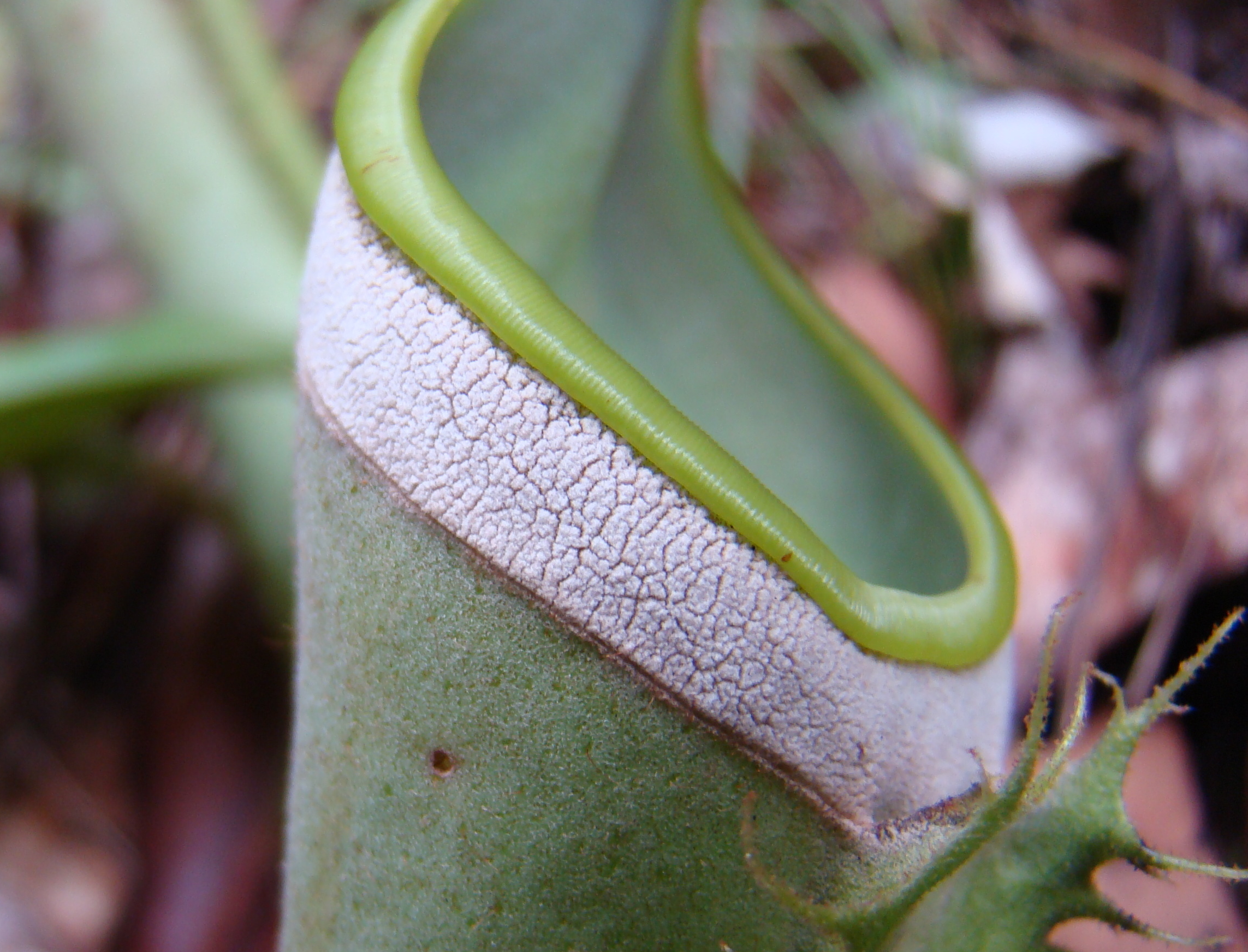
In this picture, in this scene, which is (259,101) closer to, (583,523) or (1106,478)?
(583,523)

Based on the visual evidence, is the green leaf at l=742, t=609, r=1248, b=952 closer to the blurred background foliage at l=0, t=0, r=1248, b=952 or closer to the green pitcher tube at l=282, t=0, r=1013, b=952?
the green pitcher tube at l=282, t=0, r=1013, b=952

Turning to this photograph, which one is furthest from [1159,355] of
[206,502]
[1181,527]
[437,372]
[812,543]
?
[206,502]

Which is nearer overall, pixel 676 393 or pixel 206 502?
pixel 676 393

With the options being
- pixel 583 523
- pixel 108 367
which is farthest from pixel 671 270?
pixel 108 367

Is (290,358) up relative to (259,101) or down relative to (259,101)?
down

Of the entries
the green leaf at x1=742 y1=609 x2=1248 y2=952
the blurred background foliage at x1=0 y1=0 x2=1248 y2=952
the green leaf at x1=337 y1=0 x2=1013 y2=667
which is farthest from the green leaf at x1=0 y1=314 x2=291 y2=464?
the green leaf at x1=742 y1=609 x2=1248 y2=952

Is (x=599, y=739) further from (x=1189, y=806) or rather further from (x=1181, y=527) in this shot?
(x=1181, y=527)
